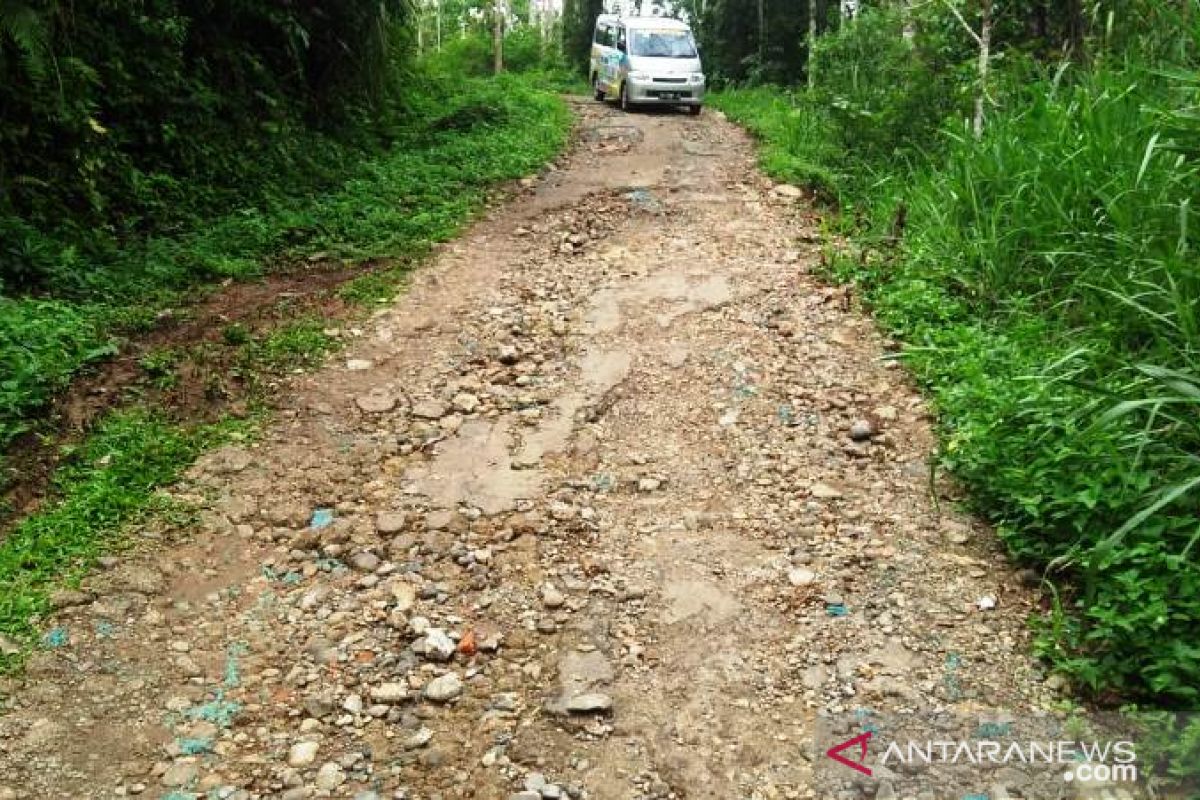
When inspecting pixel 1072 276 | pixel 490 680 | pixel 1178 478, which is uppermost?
pixel 1072 276

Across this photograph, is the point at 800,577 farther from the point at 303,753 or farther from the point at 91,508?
the point at 91,508

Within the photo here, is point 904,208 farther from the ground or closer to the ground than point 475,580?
farther from the ground

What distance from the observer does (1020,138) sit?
5.73 m

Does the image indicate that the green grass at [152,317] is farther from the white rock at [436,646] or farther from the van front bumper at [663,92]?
the van front bumper at [663,92]

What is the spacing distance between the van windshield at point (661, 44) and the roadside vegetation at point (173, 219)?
229 inches

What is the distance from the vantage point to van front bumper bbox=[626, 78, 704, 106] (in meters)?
14.5

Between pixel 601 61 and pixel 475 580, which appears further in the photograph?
pixel 601 61

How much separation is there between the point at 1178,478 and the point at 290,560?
3.49 m

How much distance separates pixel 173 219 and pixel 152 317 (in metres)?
1.62

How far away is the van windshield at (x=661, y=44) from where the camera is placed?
49.2 feet

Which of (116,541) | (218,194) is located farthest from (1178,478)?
(218,194)

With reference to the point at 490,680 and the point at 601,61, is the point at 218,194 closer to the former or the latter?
the point at 490,680

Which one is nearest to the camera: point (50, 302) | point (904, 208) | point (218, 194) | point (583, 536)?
point (583, 536)

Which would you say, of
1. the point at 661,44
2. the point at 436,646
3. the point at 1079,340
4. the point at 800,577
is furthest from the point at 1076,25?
the point at 661,44
